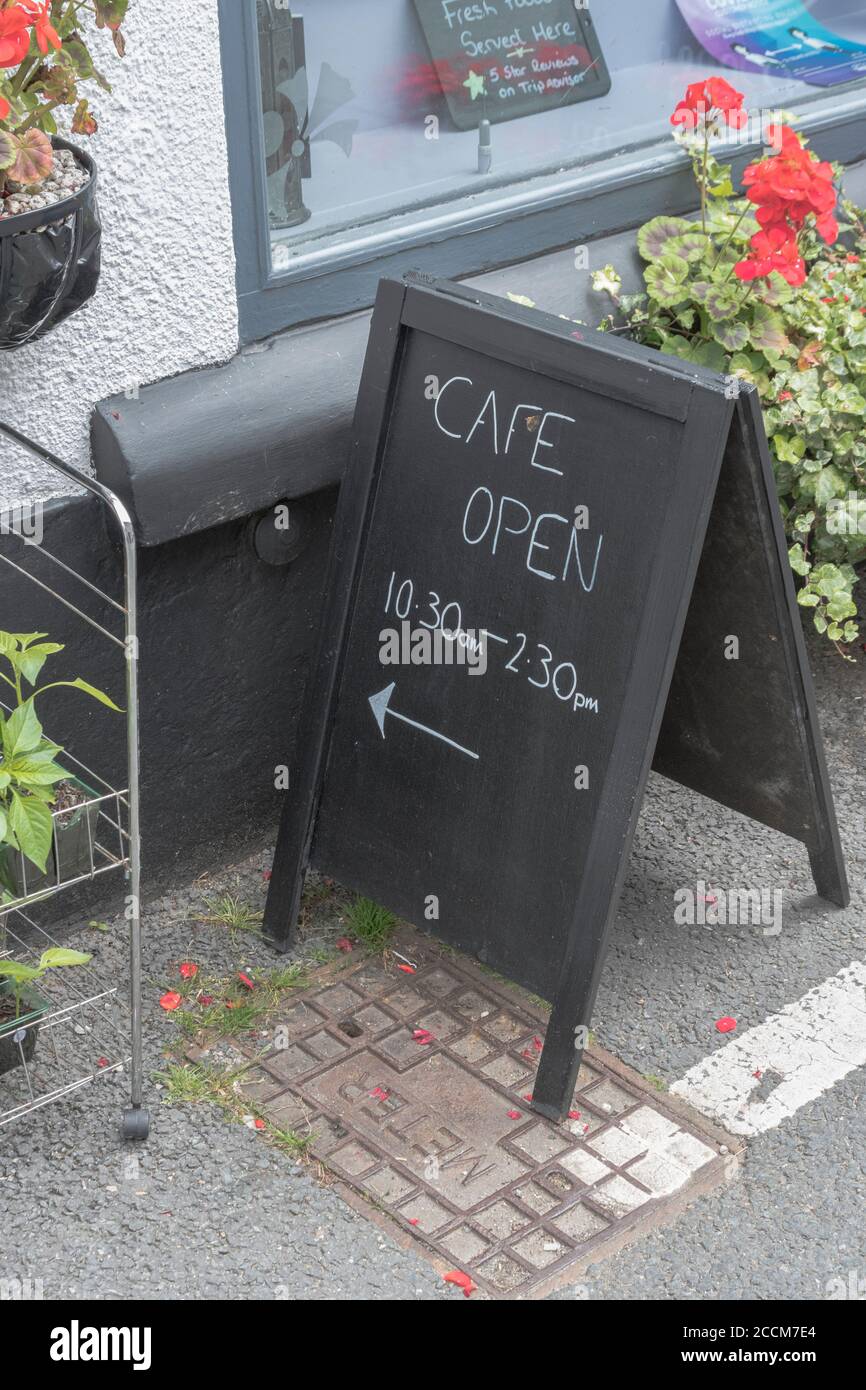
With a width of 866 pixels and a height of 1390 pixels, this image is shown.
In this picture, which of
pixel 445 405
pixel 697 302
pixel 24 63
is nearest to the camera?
pixel 24 63

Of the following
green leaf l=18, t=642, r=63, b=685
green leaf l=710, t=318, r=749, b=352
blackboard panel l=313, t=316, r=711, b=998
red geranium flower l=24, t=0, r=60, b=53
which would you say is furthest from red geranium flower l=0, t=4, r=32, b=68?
green leaf l=710, t=318, r=749, b=352

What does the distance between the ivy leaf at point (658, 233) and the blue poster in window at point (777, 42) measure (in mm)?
956

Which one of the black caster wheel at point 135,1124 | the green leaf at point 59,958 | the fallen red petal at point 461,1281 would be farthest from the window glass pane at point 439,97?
the fallen red petal at point 461,1281

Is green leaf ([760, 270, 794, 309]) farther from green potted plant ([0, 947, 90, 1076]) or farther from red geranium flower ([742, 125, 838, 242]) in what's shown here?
green potted plant ([0, 947, 90, 1076])

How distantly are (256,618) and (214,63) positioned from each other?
1170 mm

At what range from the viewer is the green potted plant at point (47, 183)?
2455mm

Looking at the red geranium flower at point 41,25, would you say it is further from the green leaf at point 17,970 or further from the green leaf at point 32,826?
the green leaf at point 17,970

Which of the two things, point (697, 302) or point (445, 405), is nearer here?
point (445, 405)

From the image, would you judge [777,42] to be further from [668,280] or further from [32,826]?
[32,826]

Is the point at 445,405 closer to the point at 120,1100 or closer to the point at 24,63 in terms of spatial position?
the point at 24,63

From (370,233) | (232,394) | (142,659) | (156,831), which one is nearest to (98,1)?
(232,394)

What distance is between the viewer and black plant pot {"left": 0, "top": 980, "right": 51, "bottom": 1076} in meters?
2.87

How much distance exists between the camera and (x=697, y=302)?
3914 millimetres

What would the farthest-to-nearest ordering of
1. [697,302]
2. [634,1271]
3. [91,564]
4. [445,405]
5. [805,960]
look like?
[697,302], [805,960], [91,564], [445,405], [634,1271]
